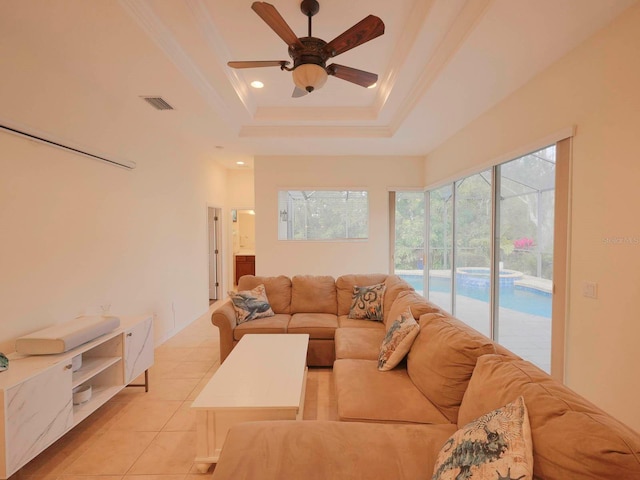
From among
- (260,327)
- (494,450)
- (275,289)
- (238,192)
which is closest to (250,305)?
(260,327)

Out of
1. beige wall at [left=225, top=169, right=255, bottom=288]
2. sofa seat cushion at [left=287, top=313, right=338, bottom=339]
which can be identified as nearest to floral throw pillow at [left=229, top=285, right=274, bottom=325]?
sofa seat cushion at [left=287, top=313, right=338, bottom=339]

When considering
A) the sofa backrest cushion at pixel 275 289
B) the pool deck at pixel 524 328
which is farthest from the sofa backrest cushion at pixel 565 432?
the sofa backrest cushion at pixel 275 289

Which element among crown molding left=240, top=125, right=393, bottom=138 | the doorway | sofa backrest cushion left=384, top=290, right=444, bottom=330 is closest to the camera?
sofa backrest cushion left=384, top=290, right=444, bottom=330

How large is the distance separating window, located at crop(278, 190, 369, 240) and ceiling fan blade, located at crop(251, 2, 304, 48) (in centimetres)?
339

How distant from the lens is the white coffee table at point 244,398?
5.60 ft

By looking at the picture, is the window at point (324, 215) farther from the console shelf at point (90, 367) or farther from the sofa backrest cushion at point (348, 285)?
the console shelf at point (90, 367)

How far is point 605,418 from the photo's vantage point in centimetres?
94

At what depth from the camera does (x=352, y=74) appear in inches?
83.2

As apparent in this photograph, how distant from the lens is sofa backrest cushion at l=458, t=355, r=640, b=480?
0.80 m

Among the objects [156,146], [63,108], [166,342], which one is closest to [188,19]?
[63,108]

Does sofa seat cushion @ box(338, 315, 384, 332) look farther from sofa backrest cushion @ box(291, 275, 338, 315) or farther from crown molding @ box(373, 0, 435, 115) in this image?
crown molding @ box(373, 0, 435, 115)

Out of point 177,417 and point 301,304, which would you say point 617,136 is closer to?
point 301,304

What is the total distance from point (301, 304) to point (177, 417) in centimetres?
167

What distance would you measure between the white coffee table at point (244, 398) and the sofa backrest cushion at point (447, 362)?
30.7 inches
